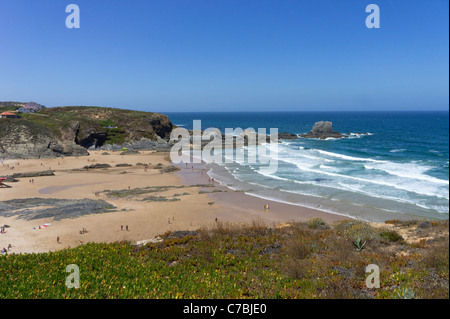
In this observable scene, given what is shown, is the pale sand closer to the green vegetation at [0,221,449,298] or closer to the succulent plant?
the green vegetation at [0,221,449,298]

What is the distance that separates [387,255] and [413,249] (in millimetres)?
1610

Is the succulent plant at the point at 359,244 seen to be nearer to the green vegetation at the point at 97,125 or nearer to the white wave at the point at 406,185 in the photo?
the white wave at the point at 406,185

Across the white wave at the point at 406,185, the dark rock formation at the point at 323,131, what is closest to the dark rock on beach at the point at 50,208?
the white wave at the point at 406,185

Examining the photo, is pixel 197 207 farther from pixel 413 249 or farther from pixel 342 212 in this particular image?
pixel 413 249

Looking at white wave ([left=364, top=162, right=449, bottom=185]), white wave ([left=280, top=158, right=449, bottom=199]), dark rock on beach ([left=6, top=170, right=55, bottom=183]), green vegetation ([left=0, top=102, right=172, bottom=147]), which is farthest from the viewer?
green vegetation ([left=0, top=102, right=172, bottom=147])

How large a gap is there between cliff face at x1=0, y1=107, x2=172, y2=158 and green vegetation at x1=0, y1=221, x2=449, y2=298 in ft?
165

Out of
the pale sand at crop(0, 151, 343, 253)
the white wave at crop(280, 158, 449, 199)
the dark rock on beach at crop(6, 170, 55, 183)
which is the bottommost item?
the pale sand at crop(0, 151, 343, 253)

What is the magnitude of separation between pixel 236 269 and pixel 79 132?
63654mm

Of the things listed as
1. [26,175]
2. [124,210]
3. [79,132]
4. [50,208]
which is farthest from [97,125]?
[124,210]

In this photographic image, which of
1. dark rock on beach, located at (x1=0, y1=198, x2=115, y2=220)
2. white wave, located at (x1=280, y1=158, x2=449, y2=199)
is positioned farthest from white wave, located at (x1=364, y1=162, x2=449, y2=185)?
dark rock on beach, located at (x1=0, y1=198, x2=115, y2=220)

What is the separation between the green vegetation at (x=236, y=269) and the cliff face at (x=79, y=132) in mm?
50158

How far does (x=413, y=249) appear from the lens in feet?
36.4

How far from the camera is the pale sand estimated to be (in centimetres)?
1820

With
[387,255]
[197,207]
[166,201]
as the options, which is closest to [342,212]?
[197,207]
